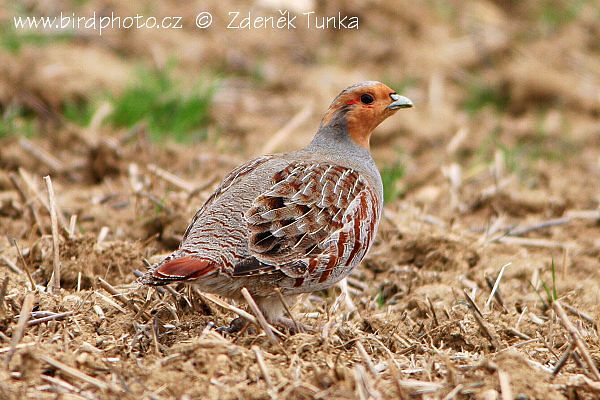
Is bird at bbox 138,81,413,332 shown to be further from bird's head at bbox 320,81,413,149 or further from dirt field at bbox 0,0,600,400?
bird's head at bbox 320,81,413,149

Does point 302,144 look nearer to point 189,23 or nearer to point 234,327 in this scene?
point 189,23

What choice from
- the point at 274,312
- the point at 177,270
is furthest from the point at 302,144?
the point at 177,270

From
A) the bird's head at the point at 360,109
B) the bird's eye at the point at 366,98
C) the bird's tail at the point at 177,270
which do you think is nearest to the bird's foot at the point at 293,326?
the bird's tail at the point at 177,270

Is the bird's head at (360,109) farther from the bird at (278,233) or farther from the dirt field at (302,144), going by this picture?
the dirt field at (302,144)

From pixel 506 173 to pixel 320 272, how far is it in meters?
3.65

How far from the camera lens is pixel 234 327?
3.95 metres

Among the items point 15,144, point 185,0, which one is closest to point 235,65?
point 185,0

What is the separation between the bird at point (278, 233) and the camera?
376cm

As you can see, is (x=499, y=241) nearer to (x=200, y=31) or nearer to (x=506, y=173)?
(x=506, y=173)

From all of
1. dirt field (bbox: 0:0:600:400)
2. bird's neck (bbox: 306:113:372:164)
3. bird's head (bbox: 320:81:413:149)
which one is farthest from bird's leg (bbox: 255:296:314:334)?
bird's head (bbox: 320:81:413:149)

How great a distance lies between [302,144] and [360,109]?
2741 mm

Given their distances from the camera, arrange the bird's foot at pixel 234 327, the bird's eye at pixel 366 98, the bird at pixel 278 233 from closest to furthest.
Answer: the bird at pixel 278 233
the bird's foot at pixel 234 327
the bird's eye at pixel 366 98

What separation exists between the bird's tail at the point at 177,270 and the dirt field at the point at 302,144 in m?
0.25

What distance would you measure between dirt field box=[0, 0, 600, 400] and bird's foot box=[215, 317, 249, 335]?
0.10m
